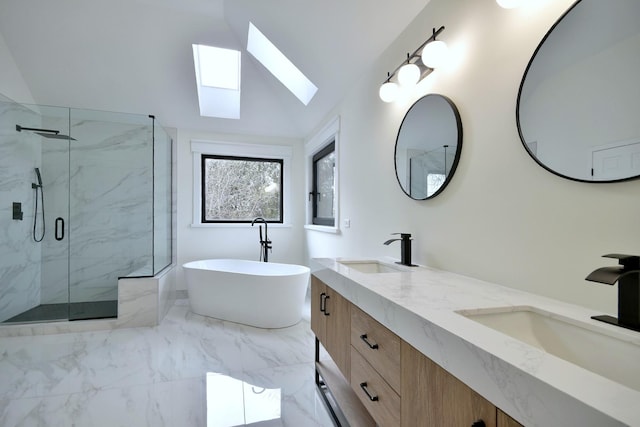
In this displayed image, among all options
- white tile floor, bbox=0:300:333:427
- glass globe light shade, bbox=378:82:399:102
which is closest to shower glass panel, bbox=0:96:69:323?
white tile floor, bbox=0:300:333:427

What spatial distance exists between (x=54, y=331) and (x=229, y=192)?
241 cm

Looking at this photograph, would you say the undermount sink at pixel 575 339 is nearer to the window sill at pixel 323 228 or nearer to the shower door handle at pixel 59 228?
the window sill at pixel 323 228

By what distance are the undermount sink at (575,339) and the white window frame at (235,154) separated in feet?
12.1

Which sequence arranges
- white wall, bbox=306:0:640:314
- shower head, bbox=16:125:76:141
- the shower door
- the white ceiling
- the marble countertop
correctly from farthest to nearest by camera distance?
the shower door, shower head, bbox=16:125:76:141, the white ceiling, white wall, bbox=306:0:640:314, the marble countertop

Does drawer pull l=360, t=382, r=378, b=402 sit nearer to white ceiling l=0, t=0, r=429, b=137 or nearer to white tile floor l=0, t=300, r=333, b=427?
white tile floor l=0, t=300, r=333, b=427

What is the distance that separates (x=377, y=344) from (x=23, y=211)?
3.99m

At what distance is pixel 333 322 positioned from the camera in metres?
1.68

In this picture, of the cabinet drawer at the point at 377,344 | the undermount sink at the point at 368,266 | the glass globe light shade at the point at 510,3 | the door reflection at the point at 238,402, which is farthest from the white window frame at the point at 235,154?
the glass globe light shade at the point at 510,3

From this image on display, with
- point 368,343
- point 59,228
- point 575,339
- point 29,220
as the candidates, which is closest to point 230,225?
point 59,228

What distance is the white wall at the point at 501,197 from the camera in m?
0.96

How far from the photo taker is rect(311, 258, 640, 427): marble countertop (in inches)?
18.9

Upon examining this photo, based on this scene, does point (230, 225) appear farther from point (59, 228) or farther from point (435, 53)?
point (435, 53)

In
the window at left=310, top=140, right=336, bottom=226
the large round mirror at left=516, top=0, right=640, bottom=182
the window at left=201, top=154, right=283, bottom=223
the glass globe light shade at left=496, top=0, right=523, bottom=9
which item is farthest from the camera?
the window at left=201, top=154, right=283, bottom=223

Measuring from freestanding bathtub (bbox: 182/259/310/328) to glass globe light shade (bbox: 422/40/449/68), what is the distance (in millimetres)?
2181
